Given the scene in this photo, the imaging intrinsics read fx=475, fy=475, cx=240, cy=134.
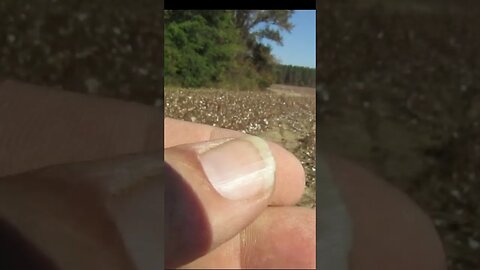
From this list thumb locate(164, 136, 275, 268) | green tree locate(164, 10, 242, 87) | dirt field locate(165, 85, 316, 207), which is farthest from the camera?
green tree locate(164, 10, 242, 87)

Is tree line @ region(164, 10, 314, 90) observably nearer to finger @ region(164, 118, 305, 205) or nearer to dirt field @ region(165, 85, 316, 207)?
dirt field @ region(165, 85, 316, 207)

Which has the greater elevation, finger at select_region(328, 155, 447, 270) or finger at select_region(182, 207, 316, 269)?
finger at select_region(328, 155, 447, 270)

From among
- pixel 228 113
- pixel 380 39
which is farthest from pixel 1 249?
pixel 228 113

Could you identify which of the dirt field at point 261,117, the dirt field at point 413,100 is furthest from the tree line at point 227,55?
the dirt field at point 413,100

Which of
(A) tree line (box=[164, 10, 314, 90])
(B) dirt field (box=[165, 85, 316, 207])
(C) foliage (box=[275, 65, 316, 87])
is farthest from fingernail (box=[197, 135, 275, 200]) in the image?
(A) tree line (box=[164, 10, 314, 90])

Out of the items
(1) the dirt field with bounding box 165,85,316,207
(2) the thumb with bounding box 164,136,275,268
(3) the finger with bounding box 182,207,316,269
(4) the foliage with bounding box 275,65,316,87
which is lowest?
(3) the finger with bounding box 182,207,316,269

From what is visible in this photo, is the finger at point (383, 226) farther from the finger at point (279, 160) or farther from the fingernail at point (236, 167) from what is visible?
the finger at point (279, 160)
